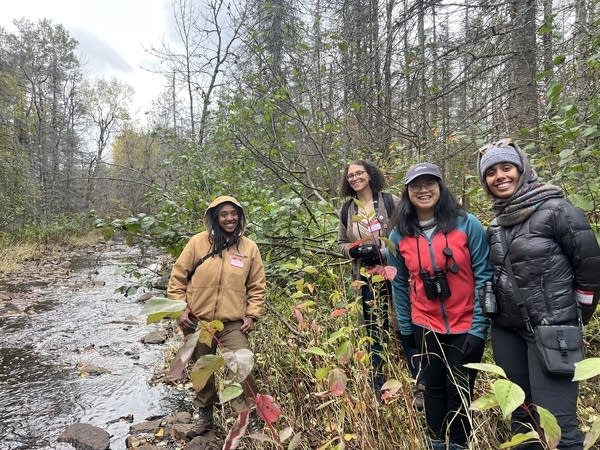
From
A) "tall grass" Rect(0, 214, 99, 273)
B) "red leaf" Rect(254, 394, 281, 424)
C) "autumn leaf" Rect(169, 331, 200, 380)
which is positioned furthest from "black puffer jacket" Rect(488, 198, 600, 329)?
"tall grass" Rect(0, 214, 99, 273)

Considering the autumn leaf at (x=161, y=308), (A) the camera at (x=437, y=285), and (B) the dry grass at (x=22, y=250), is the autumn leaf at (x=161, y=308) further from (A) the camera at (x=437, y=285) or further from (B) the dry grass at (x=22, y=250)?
(B) the dry grass at (x=22, y=250)

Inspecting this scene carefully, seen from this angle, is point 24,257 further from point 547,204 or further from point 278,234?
point 547,204

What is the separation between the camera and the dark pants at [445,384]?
2.35 m

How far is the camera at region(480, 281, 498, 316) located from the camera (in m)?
2.11

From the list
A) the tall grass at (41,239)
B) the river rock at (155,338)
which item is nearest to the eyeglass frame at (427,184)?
the river rock at (155,338)

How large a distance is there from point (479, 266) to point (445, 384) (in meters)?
0.76

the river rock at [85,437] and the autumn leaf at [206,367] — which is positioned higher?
the autumn leaf at [206,367]

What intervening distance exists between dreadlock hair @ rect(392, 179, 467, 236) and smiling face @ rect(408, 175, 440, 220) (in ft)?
0.10

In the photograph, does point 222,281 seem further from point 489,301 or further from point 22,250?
point 22,250

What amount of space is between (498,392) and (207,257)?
2.83 m

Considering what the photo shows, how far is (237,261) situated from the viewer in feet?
11.5

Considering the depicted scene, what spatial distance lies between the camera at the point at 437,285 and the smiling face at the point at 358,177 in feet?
4.00

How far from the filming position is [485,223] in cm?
432

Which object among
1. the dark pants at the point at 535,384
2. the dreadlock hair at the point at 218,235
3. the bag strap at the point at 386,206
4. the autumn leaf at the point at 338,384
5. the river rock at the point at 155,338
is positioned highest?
the bag strap at the point at 386,206
